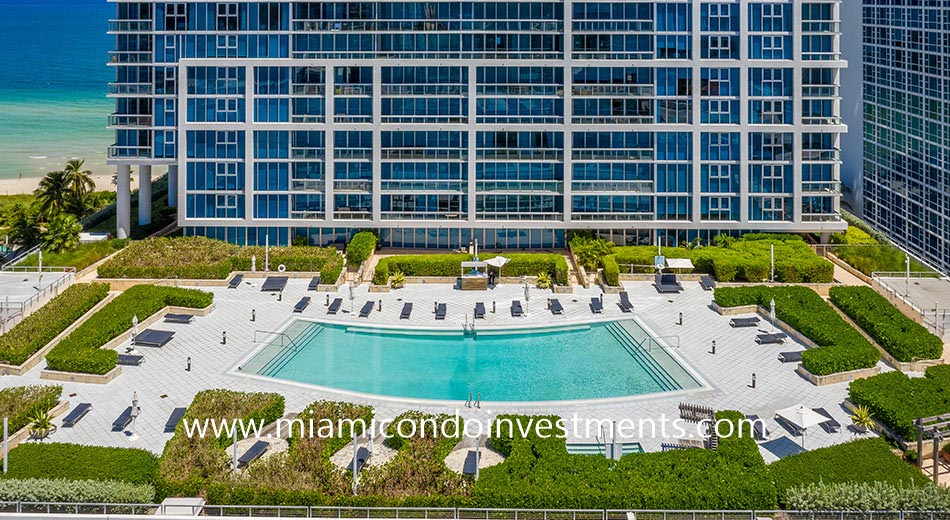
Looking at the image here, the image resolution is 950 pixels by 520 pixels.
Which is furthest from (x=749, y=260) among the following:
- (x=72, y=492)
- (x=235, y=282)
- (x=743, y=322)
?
(x=72, y=492)

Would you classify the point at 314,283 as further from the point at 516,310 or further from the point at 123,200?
the point at 123,200

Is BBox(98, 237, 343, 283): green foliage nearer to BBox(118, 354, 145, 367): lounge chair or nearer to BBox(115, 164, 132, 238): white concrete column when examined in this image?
BBox(115, 164, 132, 238): white concrete column

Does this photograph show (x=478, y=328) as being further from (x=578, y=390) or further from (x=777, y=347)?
(x=777, y=347)

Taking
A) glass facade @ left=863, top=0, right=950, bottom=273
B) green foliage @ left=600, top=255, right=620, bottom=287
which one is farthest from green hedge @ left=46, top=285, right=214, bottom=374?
glass facade @ left=863, top=0, right=950, bottom=273

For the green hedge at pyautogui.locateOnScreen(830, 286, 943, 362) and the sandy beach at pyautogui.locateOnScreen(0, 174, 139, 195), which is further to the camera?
the sandy beach at pyautogui.locateOnScreen(0, 174, 139, 195)

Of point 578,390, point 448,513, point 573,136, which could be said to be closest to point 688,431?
point 578,390

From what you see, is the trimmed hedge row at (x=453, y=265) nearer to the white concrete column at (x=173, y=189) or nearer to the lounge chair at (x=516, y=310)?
the lounge chair at (x=516, y=310)

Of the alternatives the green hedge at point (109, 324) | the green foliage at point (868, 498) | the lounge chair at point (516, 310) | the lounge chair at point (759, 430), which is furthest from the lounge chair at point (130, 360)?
the green foliage at point (868, 498)
